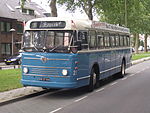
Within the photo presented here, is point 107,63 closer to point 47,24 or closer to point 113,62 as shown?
point 113,62

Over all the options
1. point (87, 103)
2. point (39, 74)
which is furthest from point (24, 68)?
point (87, 103)

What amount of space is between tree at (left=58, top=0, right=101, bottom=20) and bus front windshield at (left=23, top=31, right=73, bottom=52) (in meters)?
19.0

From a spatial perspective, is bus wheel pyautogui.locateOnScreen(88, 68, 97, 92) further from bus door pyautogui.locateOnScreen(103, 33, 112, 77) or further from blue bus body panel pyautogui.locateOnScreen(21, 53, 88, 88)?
bus door pyautogui.locateOnScreen(103, 33, 112, 77)

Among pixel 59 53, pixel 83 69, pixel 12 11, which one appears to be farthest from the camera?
pixel 12 11

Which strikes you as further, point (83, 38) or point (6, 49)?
point (6, 49)

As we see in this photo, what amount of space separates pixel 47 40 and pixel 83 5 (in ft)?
71.3

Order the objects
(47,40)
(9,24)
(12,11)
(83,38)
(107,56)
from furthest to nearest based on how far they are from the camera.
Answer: (12,11), (9,24), (107,56), (83,38), (47,40)

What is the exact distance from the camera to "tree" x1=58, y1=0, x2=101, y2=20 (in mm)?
31548

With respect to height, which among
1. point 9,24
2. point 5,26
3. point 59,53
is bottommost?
point 59,53

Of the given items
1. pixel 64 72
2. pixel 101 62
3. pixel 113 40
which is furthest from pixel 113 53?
pixel 64 72

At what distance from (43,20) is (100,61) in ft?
11.1

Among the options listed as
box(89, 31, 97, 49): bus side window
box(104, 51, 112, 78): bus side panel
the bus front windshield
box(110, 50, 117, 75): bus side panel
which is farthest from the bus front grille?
box(110, 50, 117, 75): bus side panel

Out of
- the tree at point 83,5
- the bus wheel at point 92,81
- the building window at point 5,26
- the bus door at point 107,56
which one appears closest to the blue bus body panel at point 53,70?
the bus wheel at point 92,81

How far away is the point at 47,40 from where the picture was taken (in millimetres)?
12000
